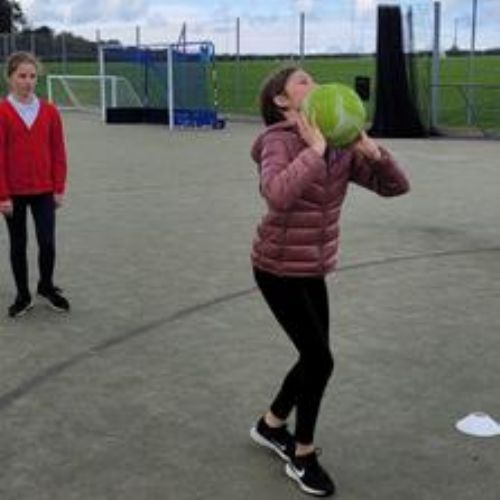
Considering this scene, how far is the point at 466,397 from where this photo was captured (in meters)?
5.46

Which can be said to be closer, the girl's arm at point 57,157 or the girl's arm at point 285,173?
the girl's arm at point 285,173

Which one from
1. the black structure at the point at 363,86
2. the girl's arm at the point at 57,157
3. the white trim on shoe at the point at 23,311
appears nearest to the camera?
the white trim on shoe at the point at 23,311

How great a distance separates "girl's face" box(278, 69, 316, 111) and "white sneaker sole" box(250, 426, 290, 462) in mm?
1490

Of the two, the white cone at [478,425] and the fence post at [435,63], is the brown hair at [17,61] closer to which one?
the white cone at [478,425]

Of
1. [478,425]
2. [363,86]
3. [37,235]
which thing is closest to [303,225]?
[478,425]

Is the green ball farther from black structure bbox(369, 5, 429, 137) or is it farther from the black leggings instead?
black structure bbox(369, 5, 429, 137)

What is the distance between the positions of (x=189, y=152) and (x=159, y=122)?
352 inches

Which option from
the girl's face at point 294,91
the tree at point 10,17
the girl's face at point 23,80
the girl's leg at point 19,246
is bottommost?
the girl's leg at point 19,246

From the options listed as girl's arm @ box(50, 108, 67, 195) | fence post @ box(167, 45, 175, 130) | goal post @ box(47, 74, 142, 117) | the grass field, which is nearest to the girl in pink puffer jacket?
girl's arm @ box(50, 108, 67, 195)

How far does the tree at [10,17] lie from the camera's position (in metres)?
58.6

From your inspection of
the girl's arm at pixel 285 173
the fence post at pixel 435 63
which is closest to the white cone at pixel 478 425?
the girl's arm at pixel 285 173

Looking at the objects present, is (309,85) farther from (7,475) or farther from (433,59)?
(433,59)

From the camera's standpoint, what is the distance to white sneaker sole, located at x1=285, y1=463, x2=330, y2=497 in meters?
4.26

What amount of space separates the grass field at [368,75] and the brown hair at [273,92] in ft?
50.9
